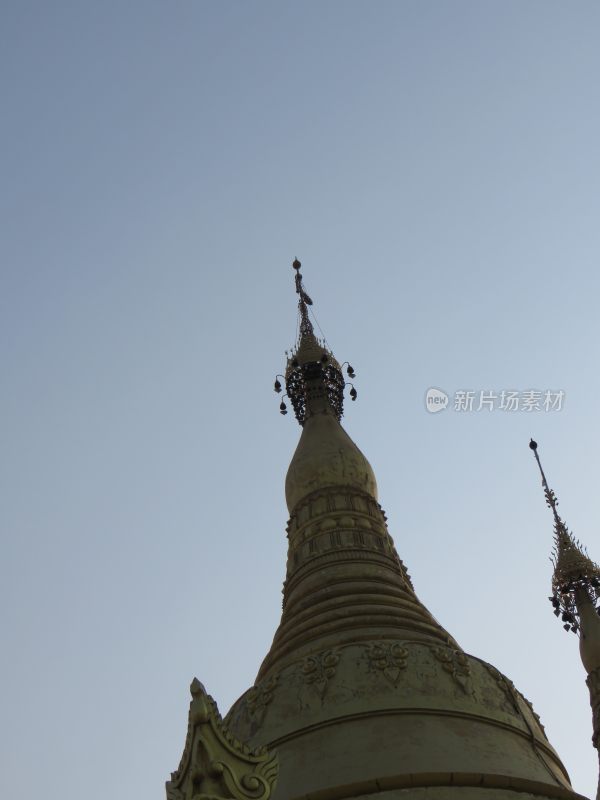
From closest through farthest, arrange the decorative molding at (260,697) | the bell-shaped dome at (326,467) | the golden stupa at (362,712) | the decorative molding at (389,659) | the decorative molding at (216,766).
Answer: the decorative molding at (216,766)
the golden stupa at (362,712)
the decorative molding at (389,659)
the decorative molding at (260,697)
the bell-shaped dome at (326,467)

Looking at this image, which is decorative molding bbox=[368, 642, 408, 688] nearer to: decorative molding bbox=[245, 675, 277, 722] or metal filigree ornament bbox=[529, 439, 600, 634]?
decorative molding bbox=[245, 675, 277, 722]

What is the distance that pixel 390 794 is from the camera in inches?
508

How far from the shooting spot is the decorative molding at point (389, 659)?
15.4 metres

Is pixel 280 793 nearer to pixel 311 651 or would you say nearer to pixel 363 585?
pixel 311 651

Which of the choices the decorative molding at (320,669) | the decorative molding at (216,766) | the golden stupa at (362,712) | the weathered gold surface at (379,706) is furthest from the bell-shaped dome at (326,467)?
the decorative molding at (216,766)

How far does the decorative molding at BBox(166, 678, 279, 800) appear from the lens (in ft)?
33.1

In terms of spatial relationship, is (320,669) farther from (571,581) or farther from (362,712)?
(571,581)

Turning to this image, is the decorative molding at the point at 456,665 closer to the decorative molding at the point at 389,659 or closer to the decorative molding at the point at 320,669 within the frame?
the decorative molding at the point at 389,659

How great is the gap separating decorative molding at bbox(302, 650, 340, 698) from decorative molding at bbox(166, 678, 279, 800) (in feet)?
15.4

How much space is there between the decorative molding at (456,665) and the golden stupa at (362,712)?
2 centimetres

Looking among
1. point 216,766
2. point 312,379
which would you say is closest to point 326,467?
point 312,379

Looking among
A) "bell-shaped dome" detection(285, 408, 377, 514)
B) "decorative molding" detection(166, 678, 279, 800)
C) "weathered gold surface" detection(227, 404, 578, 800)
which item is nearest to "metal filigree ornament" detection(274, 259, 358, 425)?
"bell-shaped dome" detection(285, 408, 377, 514)

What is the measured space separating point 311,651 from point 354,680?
126 centimetres

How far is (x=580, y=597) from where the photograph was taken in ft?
84.3
